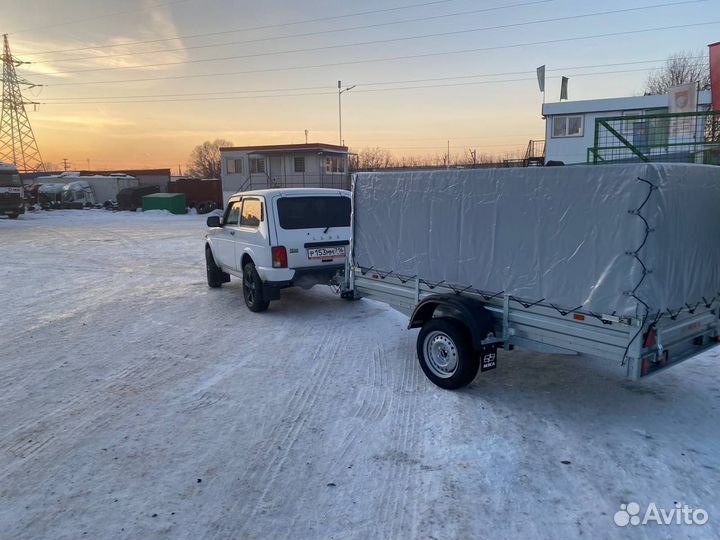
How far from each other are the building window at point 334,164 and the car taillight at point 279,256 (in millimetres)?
31264

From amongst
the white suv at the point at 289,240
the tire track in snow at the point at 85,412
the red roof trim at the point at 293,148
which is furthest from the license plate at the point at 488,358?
the red roof trim at the point at 293,148

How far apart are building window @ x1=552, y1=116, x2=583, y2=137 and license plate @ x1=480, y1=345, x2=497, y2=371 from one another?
1064 inches

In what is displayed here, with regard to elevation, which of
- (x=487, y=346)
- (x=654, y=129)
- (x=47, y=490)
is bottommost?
(x=47, y=490)

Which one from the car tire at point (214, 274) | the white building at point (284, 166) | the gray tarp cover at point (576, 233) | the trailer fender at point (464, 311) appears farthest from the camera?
the white building at point (284, 166)

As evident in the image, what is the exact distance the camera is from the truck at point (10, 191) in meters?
32.2

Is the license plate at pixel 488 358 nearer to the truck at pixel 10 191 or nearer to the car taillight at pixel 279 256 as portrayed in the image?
the car taillight at pixel 279 256

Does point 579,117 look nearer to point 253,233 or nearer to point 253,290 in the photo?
point 253,233

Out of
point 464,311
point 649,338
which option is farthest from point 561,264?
point 464,311

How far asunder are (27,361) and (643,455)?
6611mm

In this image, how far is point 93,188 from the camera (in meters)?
51.2

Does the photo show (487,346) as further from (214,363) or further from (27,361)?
(27,361)

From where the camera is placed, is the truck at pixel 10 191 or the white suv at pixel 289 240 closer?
the white suv at pixel 289 240

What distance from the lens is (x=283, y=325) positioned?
7.90 metres

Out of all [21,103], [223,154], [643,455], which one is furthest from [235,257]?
[21,103]
